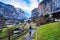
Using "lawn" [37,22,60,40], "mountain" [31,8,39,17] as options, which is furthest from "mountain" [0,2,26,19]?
"lawn" [37,22,60,40]

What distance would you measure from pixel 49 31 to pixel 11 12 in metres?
1.15

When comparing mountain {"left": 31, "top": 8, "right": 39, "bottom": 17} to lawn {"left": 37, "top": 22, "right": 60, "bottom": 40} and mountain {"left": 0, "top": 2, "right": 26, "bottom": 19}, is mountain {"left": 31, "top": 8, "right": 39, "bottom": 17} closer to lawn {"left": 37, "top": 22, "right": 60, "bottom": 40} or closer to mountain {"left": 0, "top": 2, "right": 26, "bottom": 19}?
mountain {"left": 0, "top": 2, "right": 26, "bottom": 19}

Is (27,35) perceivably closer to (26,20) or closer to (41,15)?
(26,20)

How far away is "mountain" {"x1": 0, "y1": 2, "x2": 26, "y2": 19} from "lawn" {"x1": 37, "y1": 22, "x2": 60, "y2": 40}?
62 cm

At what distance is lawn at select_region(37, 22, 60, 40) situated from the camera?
3045 millimetres

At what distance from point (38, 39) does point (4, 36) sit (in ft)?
2.89

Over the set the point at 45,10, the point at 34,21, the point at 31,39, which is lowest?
the point at 31,39

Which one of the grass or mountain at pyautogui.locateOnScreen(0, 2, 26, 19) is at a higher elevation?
mountain at pyautogui.locateOnScreen(0, 2, 26, 19)

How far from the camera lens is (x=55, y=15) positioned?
3.19 metres

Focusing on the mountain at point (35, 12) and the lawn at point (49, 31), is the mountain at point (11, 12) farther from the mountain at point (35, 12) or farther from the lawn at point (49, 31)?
the lawn at point (49, 31)

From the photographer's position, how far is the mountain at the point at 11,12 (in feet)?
10.8

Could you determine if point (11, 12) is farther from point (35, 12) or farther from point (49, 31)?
point (49, 31)

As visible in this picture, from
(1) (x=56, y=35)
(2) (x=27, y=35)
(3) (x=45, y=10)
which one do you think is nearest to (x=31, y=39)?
(2) (x=27, y=35)

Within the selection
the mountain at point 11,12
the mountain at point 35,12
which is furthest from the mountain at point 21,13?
the mountain at point 35,12
